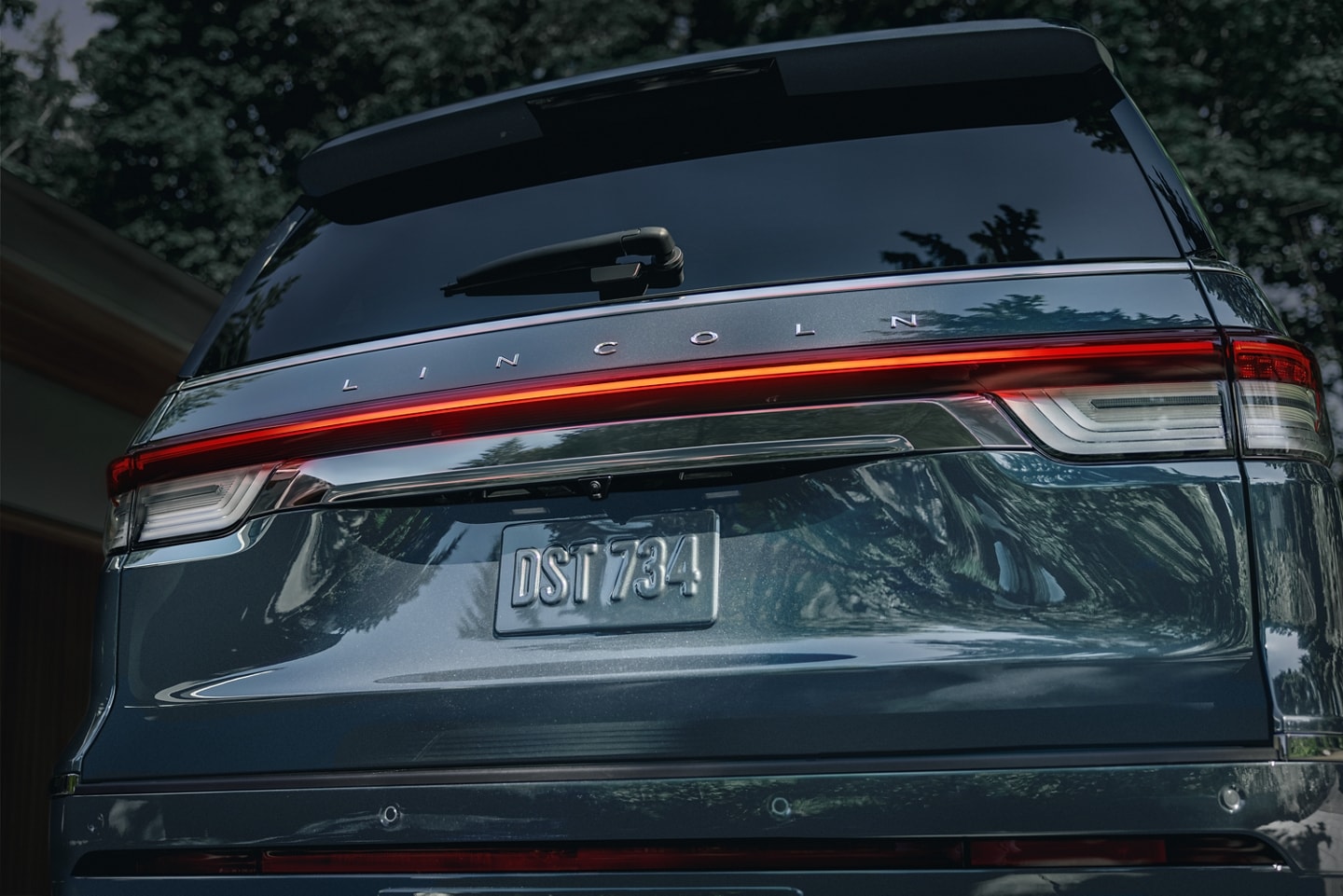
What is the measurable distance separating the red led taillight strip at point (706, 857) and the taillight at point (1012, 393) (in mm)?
505

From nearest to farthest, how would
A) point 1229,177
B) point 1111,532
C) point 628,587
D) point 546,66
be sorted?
point 1111,532, point 628,587, point 1229,177, point 546,66

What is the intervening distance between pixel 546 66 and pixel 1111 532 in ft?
57.5

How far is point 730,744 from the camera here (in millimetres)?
1850

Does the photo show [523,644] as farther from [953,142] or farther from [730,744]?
[953,142]

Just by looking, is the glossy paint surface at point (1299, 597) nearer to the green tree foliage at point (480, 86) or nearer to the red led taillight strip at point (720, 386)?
the red led taillight strip at point (720, 386)

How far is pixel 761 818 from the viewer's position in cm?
183

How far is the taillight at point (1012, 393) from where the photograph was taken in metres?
1.86

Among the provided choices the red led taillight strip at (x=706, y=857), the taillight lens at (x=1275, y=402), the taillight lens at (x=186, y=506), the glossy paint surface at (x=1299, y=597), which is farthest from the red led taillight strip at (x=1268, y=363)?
the taillight lens at (x=186, y=506)

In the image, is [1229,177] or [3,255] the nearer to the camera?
[3,255]

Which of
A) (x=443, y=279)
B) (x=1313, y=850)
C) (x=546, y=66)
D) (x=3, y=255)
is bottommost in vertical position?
(x=1313, y=850)

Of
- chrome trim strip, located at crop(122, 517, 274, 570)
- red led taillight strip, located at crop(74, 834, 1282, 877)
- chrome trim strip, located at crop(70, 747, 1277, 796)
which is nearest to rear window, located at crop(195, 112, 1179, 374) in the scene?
chrome trim strip, located at crop(122, 517, 274, 570)

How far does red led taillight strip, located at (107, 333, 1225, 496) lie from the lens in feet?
6.17

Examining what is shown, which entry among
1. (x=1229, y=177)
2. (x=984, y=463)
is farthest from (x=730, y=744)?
(x=1229, y=177)

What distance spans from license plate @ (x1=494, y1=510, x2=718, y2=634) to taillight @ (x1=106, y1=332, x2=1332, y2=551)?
0.53 feet
